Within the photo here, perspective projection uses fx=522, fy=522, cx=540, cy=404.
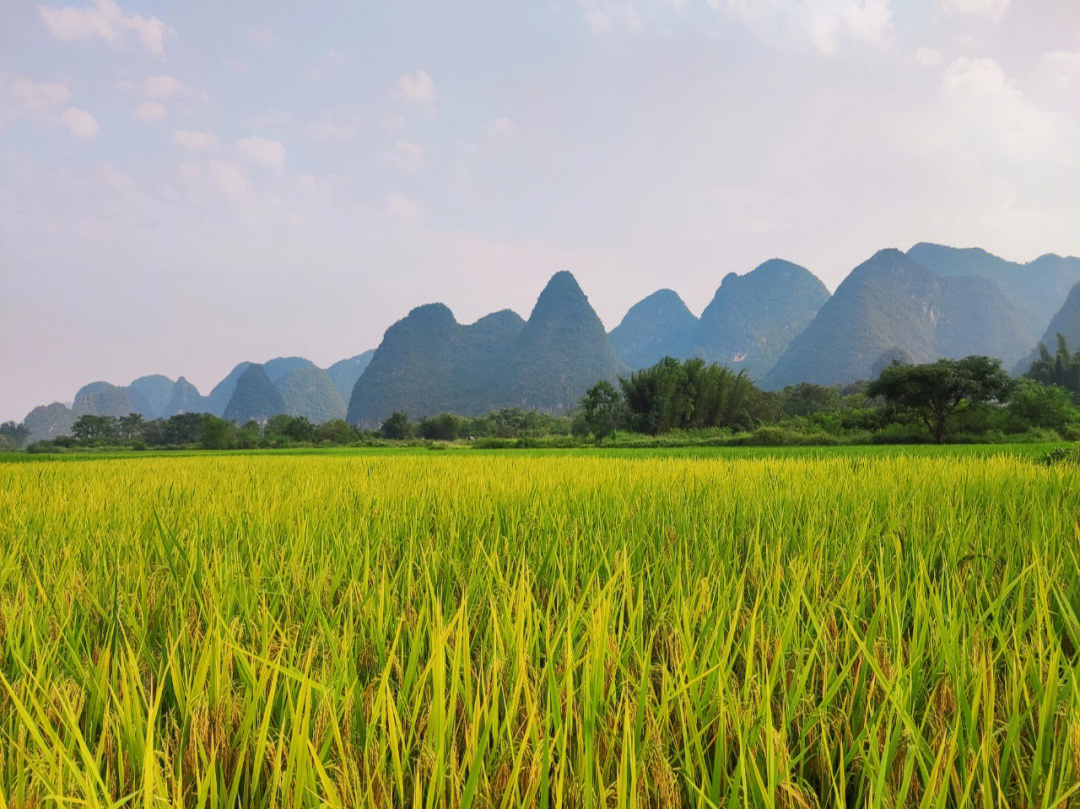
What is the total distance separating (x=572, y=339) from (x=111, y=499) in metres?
111

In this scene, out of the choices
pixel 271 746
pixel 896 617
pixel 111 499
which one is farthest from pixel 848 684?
pixel 111 499

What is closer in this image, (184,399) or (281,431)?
(281,431)

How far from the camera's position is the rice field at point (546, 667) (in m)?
0.64

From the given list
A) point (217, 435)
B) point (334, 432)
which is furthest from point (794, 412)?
point (217, 435)

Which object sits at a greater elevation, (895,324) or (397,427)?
(895,324)

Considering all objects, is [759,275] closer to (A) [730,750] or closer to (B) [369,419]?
(B) [369,419]

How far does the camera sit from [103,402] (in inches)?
6619

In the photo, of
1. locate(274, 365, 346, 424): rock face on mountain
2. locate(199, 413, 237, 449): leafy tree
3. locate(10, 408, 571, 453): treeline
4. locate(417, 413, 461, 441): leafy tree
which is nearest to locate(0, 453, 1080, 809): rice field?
locate(10, 408, 571, 453): treeline

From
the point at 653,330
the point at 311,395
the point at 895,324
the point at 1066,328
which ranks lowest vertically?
the point at 311,395

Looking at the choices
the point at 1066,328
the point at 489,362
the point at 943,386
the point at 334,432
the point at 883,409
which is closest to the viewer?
the point at 943,386

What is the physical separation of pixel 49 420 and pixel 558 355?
17310 centimetres

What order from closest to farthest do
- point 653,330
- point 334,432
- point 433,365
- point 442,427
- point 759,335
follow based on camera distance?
1. point 442,427
2. point 334,432
3. point 433,365
4. point 759,335
5. point 653,330

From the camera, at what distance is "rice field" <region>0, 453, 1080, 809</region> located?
0.64 meters

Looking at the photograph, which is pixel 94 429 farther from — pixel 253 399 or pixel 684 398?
pixel 684 398
